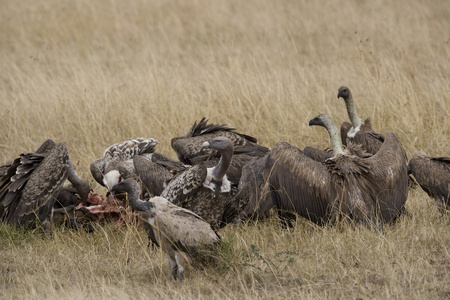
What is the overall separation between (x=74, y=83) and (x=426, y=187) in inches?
272

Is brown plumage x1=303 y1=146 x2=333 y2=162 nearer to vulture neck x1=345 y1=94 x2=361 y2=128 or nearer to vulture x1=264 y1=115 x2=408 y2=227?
vulture x1=264 y1=115 x2=408 y2=227

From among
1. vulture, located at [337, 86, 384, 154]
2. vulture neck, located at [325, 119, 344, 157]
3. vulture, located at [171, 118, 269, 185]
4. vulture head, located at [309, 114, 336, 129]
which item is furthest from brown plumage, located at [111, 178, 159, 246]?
vulture, located at [337, 86, 384, 154]

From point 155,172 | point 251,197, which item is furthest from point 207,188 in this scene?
point 155,172

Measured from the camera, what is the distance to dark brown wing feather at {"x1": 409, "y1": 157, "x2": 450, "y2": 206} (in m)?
6.15

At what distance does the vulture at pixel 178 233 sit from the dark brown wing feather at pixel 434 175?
232 cm

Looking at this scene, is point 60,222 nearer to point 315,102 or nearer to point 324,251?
point 324,251

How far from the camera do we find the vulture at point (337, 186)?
230 inches

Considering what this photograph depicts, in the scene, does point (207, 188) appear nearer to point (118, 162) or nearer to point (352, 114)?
point (118, 162)

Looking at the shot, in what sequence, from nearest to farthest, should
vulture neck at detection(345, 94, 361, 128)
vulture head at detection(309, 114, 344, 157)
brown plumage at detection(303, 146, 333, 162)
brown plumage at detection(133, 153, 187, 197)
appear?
vulture head at detection(309, 114, 344, 157), brown plumage at detection(133, 153, 187, 197), brown plumage at detection(303, 146, 333, 162), vulture neck at detection(345, 94, 361, 128)

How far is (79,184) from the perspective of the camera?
6992 mm

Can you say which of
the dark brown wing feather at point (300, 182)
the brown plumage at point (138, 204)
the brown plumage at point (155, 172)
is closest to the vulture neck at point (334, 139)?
the dark brown wing feather at point (300, 182)

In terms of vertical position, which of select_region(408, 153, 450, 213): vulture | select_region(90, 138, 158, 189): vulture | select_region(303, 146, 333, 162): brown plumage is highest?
select_region(90, 138, 158, 189): vulture

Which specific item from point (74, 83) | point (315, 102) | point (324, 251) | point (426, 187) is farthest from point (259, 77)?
point (324, 251)

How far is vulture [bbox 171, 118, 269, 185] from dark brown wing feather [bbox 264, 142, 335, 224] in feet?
3.45
